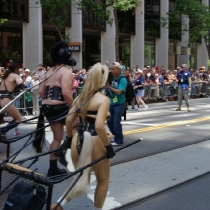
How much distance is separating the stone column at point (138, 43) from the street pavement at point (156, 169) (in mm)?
23595

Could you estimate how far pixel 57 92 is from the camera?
22.8 feet

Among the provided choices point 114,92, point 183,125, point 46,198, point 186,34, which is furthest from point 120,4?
point 186,34

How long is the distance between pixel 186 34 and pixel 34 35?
22.2 m

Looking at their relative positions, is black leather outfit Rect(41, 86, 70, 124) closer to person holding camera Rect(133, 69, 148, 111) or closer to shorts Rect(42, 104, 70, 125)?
shorts Rect(42, 104, 70, 125)

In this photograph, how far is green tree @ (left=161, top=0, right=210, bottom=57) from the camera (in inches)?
1438

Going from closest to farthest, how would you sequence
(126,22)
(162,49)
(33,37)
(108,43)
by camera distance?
(33,37)
(108,43)
(126,22)
(162,49)

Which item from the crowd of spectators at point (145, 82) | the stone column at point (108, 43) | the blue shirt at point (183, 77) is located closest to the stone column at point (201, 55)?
the crowd of spectators at point (145, 82)

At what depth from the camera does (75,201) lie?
6305mm

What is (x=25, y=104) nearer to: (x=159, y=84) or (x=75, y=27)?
(x=159, y=84)

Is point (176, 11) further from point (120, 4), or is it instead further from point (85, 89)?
point (85, 89)

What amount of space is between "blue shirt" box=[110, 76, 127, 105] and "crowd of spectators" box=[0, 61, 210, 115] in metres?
5.75

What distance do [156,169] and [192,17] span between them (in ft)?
104

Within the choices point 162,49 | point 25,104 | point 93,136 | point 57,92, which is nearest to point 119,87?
point 57,92

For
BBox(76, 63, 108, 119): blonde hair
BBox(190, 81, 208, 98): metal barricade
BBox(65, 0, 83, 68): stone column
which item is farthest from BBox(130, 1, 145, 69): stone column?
BBox(76, 63, 108, 119): blonde hair
